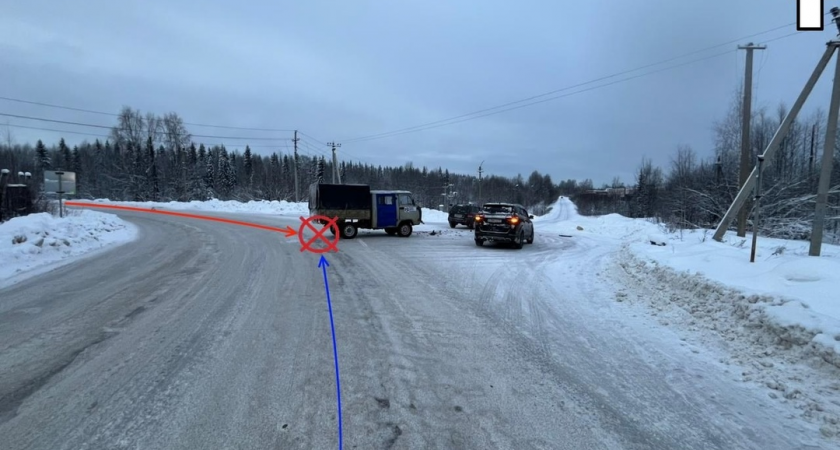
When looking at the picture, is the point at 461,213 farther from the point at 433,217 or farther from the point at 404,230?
the point at 404,230

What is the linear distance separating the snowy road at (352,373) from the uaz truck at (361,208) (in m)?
10.2

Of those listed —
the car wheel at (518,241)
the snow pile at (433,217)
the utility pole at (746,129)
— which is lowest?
the car wheel at (518,241)

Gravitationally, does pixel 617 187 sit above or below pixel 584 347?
above

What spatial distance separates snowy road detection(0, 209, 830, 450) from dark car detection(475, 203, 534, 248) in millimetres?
7859

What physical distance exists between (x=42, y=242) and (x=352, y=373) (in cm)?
1236

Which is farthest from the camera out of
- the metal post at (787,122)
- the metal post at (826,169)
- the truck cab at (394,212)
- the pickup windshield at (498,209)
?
the truck cab at (394,212)

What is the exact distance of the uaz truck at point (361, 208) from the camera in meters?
18.2

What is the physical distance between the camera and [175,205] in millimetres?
49000

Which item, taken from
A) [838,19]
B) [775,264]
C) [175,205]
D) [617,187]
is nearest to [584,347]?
[775,264]

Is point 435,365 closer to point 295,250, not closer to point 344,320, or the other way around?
point 344,320

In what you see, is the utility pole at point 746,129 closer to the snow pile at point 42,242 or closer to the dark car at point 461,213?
the dark car at point 461,213

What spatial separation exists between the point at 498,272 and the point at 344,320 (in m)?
5.58

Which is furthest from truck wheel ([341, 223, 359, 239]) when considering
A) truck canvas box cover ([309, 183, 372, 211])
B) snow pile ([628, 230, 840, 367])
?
snow pile ([628, 230, 840, 367])

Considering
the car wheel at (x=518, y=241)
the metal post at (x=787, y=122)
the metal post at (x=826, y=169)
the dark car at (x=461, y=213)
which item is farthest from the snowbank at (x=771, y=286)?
the dark car at (x=461, y=213)
